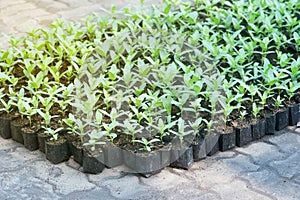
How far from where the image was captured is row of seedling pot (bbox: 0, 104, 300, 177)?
3654 millimetres

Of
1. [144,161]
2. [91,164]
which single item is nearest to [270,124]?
[144,161]

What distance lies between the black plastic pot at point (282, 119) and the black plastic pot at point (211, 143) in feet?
1.55

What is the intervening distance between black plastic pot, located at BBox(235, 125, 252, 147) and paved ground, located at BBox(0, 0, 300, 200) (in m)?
0.04

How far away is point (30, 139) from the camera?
3.89 metres

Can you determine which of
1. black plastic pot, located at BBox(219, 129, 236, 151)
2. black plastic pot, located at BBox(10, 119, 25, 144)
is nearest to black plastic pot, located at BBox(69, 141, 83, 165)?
black plastic pot, located at BBox(10, 119, 25, 144)

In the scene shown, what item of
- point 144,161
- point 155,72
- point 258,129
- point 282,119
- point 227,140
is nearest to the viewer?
point 144,161

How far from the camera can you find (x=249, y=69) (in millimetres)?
4551

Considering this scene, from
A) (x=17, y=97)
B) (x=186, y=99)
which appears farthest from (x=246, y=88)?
(x=17, y=97)

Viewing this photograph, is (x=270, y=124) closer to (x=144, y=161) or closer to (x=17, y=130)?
(x=144, y=161)

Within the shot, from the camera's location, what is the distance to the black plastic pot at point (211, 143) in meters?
3.81

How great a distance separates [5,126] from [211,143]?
1.27m

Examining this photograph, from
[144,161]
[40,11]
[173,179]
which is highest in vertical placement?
[40,11]

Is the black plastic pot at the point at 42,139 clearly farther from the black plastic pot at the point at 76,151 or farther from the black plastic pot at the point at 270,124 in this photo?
the black plastic pot at the point at 270,124

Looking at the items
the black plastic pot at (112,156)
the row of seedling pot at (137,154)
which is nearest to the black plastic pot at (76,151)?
the row of seedling pot at (137,154)
